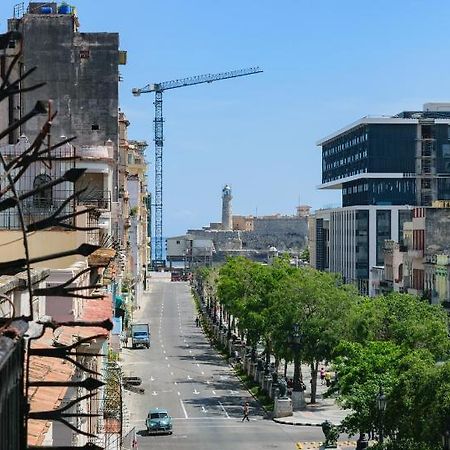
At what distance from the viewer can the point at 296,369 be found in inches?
2601

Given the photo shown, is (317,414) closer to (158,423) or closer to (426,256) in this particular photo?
(158,423)

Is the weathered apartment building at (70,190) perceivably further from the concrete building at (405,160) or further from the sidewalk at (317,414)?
the concrete building at (405,160)

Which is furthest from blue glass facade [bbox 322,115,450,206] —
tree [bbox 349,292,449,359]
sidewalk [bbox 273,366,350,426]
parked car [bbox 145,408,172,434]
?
parked car [bbox 145,408,172,434]

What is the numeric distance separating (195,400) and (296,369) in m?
6.06

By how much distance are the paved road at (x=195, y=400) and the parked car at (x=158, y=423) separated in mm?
486

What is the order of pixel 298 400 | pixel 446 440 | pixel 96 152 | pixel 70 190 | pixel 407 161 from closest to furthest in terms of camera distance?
pixel 446 440 < pixel 70 190 < pixel 96 152 < pixel 298 400 < pixel 407 161

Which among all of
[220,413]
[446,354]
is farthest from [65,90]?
[446,354]

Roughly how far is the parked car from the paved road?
0.49 metres

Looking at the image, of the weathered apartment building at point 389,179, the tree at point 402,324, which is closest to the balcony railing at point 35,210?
the tree at point 402,324

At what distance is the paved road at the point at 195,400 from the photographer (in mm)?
53438

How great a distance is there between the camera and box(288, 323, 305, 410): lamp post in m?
65.1

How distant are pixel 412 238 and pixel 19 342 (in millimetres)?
100311

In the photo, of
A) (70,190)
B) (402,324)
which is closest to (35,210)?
(70,190)

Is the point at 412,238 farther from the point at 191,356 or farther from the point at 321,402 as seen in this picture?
the point at 321,402
